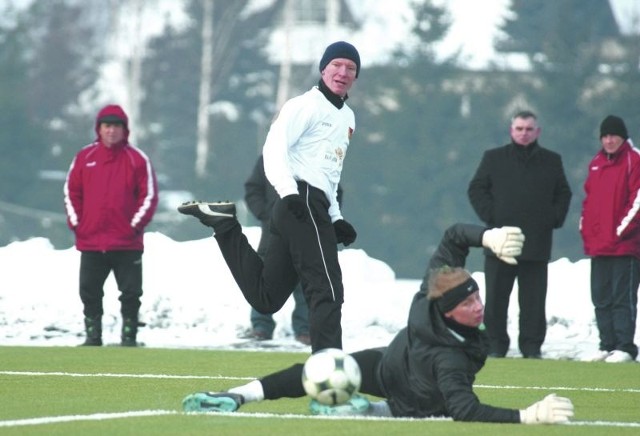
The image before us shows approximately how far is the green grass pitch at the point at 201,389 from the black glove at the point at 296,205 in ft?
3.70

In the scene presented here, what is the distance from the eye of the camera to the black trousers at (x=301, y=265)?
1048 cm

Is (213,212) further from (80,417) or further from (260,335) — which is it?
(260,335)

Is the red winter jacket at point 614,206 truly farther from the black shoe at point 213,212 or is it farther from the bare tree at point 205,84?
the bare tree at point 205,84

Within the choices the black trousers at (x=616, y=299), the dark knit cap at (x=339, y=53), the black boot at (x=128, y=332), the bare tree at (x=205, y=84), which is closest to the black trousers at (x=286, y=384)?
the dark knit cap at (x=339, y=53)

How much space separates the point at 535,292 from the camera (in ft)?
51.6

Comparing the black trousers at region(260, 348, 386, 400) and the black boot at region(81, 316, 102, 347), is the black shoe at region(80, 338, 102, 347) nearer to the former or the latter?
the black boot at region(81, 316, 102, 347)

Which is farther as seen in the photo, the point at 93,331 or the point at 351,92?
the point at 351,92

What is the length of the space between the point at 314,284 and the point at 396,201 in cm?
4281

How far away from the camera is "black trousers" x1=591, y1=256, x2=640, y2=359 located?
15219 millimetres

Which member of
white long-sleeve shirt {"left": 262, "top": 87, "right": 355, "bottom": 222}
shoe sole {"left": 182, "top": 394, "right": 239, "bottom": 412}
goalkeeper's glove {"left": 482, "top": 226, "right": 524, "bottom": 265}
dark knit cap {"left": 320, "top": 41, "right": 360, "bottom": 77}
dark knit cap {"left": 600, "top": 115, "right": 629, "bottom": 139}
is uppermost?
dark knit cap {"left": 320, "top": 41, "right": 360, "bottom": 77}

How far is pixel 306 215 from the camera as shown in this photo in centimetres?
1048

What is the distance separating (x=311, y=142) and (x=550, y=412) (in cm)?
303

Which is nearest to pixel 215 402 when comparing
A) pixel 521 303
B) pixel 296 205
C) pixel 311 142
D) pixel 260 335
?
pixel 296 205

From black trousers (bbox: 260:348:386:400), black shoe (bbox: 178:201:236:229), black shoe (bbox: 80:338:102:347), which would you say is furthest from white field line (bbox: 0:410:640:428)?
black shoe (bbox: 80:338:102:347)
